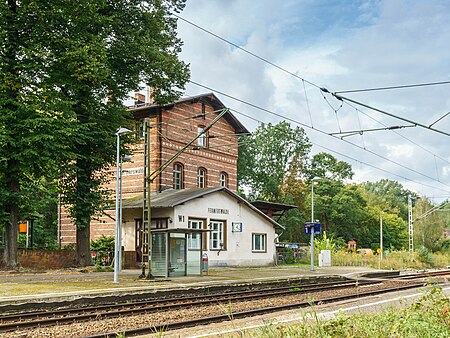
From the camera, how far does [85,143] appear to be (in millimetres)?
27625

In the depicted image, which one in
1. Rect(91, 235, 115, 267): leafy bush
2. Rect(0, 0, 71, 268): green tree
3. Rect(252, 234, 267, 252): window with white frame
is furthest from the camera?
Rect(252, 234, 267, 252): window with white frame

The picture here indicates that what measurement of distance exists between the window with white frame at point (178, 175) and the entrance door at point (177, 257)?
1552 cm

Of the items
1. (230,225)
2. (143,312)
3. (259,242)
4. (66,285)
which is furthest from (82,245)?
(143,312)

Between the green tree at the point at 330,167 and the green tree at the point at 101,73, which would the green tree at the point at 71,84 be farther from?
the green tree at the point at 330,167

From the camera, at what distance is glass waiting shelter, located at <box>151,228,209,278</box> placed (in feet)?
78.4

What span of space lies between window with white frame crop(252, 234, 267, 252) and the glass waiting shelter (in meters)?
13.2

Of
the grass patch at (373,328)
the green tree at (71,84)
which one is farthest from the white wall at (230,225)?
the grass patch at (373,328)

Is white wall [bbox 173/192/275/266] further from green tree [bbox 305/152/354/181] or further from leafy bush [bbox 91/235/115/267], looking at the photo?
green tree [bbox 305/152/354/181]

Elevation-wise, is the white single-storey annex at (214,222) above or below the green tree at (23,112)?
below

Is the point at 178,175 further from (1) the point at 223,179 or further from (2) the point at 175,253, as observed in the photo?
(2) the point at 175,253

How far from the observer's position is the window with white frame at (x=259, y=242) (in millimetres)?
38903

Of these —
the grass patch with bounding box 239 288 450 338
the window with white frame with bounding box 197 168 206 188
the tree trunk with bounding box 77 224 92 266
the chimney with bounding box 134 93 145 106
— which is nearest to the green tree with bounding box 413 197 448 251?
the window with white frame with bounding box 197 168 206 188

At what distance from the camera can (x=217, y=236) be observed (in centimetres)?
3591

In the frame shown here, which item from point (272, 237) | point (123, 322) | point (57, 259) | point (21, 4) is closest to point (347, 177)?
point (272, 237)
